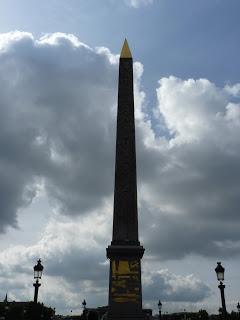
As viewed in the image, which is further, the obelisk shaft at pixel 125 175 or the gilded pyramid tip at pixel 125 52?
the gilded pyramid tip at pixel 125 52

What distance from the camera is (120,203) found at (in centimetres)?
2634

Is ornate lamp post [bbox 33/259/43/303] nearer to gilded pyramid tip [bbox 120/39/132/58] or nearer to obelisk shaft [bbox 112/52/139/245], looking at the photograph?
obelisk shaft [bbox 112/52/139/245]

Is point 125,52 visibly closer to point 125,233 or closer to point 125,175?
point 125,175

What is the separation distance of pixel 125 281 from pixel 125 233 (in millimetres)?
2544

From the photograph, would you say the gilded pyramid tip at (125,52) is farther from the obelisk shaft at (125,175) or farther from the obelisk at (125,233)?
the obelisk at (125,233)

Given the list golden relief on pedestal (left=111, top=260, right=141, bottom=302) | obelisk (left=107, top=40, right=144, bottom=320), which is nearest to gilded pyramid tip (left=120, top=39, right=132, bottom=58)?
obelisk (left=107, top=40, right=144, bottom=320)

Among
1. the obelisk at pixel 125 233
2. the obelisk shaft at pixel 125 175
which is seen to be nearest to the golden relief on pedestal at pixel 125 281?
the obelisk at pixel 125 233

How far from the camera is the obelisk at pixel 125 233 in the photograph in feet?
80.6

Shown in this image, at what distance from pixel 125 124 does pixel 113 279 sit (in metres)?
8.95

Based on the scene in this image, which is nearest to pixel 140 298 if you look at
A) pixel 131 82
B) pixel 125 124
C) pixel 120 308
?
pixel 120 308

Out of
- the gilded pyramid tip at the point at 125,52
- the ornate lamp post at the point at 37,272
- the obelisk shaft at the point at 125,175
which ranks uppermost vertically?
the gilded pyramid tip at the point at 125,52

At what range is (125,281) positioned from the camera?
25.0m

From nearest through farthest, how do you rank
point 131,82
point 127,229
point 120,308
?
point 120,308 < point 127,229 < point 131,82

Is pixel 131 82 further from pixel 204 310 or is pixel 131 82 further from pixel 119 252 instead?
pixel 204 310
